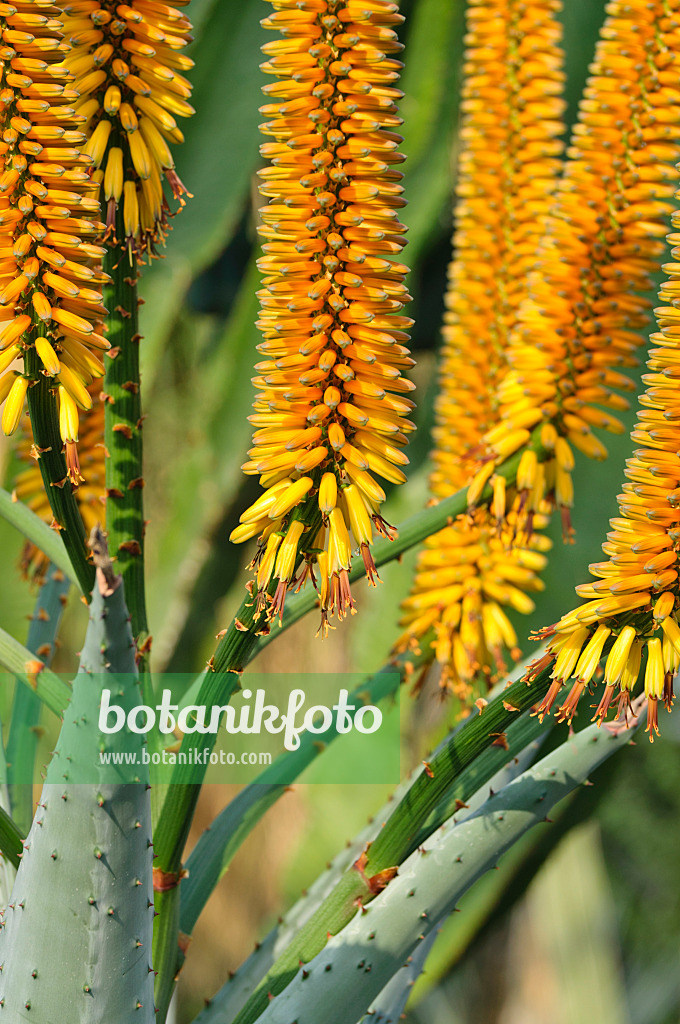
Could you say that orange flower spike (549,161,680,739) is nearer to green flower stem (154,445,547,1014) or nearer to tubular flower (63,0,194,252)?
green flower stem (154,445,547,1014)

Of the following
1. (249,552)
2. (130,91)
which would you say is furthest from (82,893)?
(249,552)

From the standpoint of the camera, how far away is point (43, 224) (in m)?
0.34

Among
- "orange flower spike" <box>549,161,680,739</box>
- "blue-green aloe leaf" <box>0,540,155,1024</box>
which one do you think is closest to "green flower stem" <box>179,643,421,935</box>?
"blue-green aloe leaf" <box>0,540,155,1024</box>

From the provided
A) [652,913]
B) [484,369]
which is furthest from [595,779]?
[652,913]

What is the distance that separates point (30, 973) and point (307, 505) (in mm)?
Answer: 220

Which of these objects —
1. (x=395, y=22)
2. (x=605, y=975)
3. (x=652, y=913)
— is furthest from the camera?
(x=652, y=913)

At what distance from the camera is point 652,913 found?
7.38 feet

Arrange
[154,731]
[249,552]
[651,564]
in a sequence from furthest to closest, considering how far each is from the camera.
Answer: [249,552] < [154,731] < [651,564]

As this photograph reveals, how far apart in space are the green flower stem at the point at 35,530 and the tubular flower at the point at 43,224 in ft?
0.32

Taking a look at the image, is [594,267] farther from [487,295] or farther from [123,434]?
[123,434]

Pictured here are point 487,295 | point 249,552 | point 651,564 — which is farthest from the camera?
point 249,552

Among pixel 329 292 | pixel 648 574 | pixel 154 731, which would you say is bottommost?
pixel 154 731

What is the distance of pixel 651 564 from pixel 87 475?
0.31 meters

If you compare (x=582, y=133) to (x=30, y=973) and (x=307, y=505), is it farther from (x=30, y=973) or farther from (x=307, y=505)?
(x=30, y=973)
